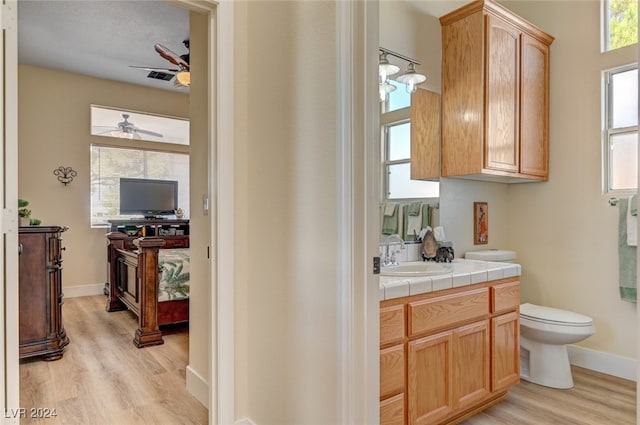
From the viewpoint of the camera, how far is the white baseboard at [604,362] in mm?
2762

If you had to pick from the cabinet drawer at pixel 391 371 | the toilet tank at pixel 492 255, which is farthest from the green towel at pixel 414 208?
the cabinet drawer at pixel 391 371

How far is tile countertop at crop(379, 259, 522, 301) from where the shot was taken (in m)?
1.77

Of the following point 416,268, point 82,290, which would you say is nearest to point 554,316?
point 416,268

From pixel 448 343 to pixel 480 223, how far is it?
149cm

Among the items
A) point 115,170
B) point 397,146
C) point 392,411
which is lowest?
point 392,411

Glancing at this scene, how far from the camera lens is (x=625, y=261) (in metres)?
2.74

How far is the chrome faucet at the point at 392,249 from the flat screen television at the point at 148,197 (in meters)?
4.24

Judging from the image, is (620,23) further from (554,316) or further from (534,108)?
(554,316)

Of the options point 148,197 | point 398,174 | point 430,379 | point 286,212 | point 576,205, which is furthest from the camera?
point 148,197

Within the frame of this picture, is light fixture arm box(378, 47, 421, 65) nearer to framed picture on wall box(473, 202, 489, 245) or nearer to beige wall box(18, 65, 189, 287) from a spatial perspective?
framed picture on wall box(473, 202, 489, 245)

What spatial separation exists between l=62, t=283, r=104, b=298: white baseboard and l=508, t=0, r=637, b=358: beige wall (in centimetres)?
514

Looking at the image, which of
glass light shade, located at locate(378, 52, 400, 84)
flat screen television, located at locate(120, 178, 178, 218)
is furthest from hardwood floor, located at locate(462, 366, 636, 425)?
flat screen television, located at locate(120, 178, 178, 218)

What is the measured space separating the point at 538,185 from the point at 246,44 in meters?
2.60

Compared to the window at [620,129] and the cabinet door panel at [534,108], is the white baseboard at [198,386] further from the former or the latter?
the window at [620,129]
